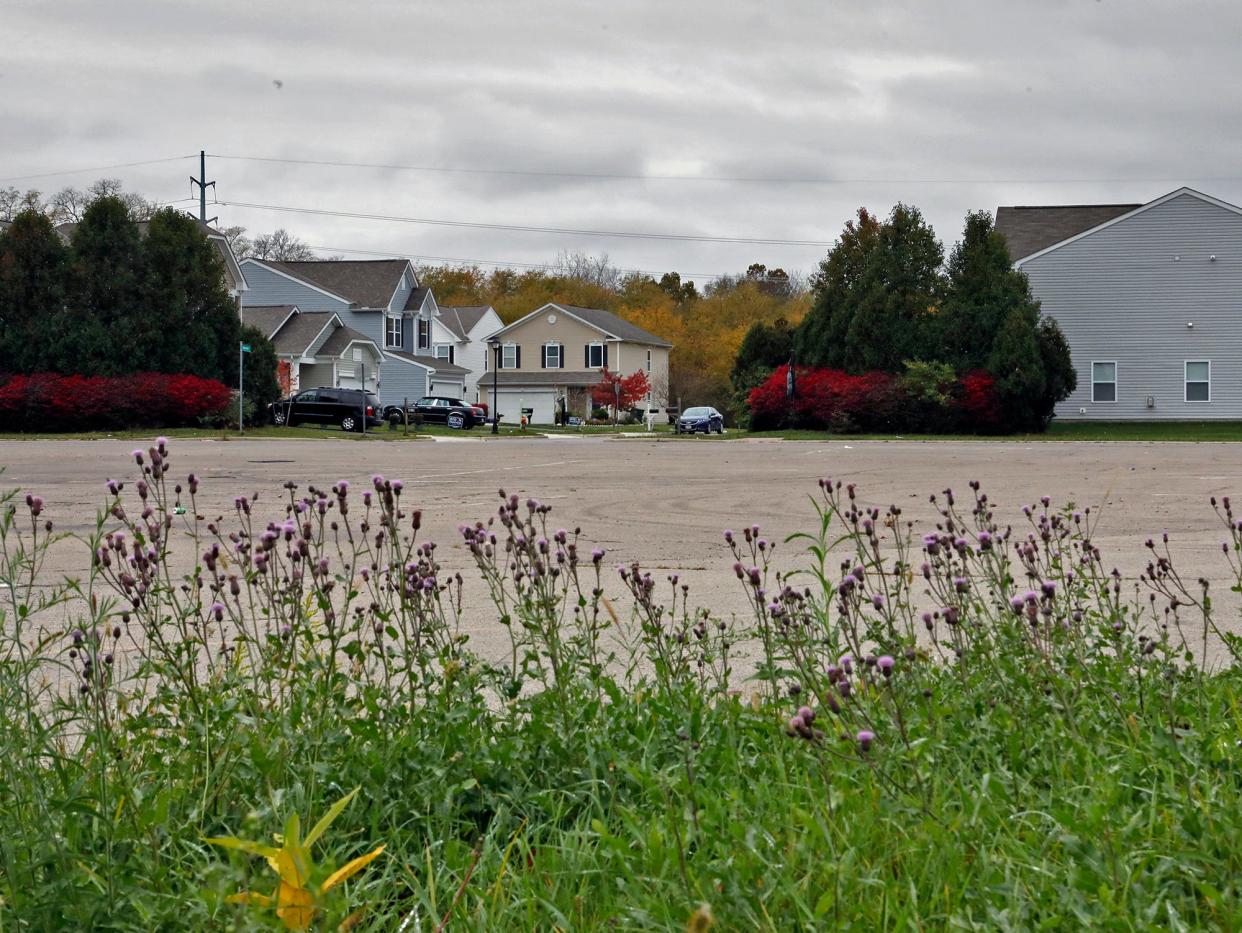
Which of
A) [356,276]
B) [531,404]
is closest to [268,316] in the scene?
[356,276]

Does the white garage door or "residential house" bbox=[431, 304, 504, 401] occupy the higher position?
"residential house" bbox=[431, 304, 504, 401]

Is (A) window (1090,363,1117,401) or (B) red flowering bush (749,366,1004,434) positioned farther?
(A) window (1090,363,1117,401)

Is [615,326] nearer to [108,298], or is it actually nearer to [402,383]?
[402,383]

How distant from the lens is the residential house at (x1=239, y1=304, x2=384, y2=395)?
62.9 metres

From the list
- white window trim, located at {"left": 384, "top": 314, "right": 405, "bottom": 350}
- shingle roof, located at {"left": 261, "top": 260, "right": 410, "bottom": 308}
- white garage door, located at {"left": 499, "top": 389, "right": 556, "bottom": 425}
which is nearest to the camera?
shingle roof, located at {"left": 261, "top": 260, "right": 410, "bottom": 308}

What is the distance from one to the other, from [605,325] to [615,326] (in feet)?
3.73

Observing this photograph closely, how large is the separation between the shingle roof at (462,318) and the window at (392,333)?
43.4ft

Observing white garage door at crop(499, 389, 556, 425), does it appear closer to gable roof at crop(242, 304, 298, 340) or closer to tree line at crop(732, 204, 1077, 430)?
gable roof at crop(242, 304, 298, 340)

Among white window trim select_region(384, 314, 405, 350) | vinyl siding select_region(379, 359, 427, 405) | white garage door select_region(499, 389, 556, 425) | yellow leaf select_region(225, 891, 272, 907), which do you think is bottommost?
yellow leaf select_region(225, 891, 272, 907)

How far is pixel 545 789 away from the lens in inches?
145

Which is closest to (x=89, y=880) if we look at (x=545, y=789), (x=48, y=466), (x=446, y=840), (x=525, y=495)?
(x=446, y=840)

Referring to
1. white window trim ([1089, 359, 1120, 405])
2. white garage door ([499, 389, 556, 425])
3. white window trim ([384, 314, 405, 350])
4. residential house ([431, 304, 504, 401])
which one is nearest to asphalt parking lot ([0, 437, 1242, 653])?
white window trim ([1089, 359, 1120, 405])

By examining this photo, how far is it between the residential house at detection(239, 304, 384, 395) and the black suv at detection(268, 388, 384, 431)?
33.4 feet

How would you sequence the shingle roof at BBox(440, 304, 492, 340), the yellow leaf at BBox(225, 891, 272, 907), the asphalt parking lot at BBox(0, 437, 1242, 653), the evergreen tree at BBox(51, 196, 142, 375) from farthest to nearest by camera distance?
the shingle roof at BBox(440, 304, 492, 340)
the evergreen tree at BBox(51, 196, 142, 375)
the asphalt parking lot at BBox(0, 437, 1242, 653)
the yellow leaf at BBox(225, 891, 272, 907)
